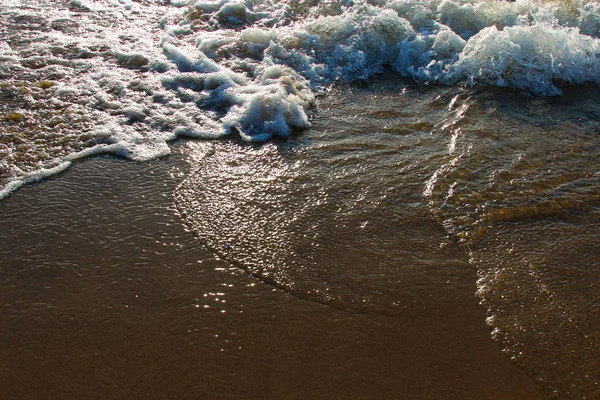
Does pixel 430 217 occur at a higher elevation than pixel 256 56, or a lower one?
lower

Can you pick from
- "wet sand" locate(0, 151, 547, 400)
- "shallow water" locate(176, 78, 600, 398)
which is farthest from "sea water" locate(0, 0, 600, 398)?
"wet sand" locate(0, 151, 547, 400)

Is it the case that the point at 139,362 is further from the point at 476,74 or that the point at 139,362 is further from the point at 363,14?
the point at 363,14

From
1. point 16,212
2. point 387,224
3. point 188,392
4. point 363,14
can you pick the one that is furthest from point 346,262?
point 363,14

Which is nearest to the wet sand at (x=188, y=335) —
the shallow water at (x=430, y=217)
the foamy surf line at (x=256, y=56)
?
the shallow water at (x=430, y=217)

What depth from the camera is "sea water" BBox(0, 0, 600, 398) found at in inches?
124

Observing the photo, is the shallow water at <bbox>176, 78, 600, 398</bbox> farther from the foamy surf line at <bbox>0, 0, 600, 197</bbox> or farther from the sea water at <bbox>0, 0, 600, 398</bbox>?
the foamy surf line at <bbox>0, 0, 600, 197</bbox>

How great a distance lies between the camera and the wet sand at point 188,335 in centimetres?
248

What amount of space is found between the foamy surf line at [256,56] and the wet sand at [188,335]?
119cm

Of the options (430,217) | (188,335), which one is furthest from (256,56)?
(188,335)

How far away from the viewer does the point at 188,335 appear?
2730 millimetres

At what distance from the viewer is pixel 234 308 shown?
9.53 ft

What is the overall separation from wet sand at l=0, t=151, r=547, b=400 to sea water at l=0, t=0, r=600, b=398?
16 centimetres

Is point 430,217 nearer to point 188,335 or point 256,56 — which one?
point 188,335

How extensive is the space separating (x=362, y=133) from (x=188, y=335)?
2.81m
